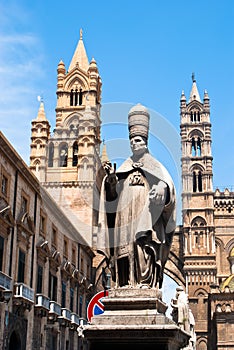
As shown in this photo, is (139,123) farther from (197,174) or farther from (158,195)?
(197,174)

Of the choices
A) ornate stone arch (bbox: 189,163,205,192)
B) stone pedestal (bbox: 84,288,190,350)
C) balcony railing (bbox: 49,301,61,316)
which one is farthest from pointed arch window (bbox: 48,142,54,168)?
stone pedestal (bbox: 84,288,190,350)

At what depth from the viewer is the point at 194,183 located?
203 ft

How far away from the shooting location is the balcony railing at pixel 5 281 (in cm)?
2203

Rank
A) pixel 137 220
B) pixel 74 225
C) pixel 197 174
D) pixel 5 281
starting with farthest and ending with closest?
pixel 197 174 → pixel 74 225 → pixel 5 281 → pixel 137 220

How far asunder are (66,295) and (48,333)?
4591 mm

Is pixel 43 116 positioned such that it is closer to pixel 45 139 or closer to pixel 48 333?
pixel 45 139

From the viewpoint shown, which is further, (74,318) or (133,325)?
(74,318)

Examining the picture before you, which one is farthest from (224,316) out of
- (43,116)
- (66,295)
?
(43,116)

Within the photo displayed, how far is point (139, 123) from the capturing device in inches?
277

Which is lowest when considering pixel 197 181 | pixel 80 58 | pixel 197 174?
pixel 197 181

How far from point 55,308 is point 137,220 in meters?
25.5

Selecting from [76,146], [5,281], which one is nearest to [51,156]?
[76,146]

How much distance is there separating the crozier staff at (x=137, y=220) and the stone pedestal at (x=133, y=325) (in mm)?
272

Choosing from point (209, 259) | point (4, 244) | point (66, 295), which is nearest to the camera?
point (4, 244)
